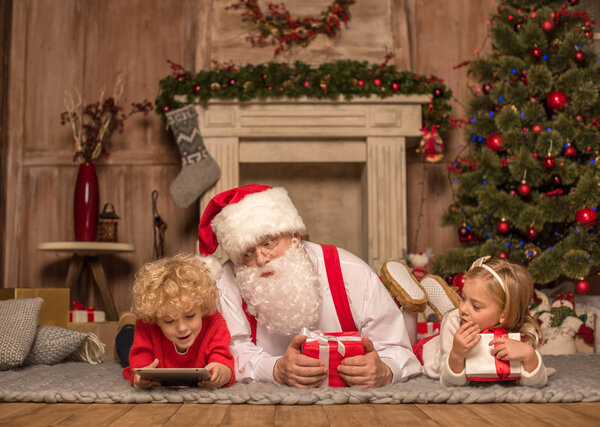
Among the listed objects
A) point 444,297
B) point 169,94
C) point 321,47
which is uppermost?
point 321,47

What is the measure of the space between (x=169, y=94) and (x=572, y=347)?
3147mm

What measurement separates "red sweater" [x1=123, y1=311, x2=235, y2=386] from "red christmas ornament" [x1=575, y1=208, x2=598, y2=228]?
8.47ft

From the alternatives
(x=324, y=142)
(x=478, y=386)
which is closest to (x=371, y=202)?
(x=324, y=142)

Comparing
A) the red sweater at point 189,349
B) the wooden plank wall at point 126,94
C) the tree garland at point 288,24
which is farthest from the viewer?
the wooden plank wall at point 126,94

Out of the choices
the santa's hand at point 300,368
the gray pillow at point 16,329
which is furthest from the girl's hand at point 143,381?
the gray pillow at point 16,329

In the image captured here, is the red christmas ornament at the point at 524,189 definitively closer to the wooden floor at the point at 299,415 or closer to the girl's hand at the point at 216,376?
the wooden floor at the point at 299,415

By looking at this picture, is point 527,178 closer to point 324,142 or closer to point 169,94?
point 324,142

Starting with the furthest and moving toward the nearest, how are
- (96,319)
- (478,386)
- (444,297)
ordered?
(96,319), (444,297), (478,386)

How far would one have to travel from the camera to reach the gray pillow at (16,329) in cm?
256

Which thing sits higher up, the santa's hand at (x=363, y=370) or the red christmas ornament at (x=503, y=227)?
the red christmas ornament at (x=503, y=227)

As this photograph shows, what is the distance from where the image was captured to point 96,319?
382 centimetres

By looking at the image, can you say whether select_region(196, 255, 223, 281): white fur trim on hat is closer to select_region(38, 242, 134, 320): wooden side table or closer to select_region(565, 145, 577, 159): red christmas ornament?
select_region(38, 242, 134, 320): wooden side table

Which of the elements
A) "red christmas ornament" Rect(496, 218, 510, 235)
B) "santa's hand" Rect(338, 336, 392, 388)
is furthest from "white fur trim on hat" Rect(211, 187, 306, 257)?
"red christmas ornament" Rect(496, 218, 510, 235)

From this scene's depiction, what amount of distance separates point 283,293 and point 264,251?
180 mm
